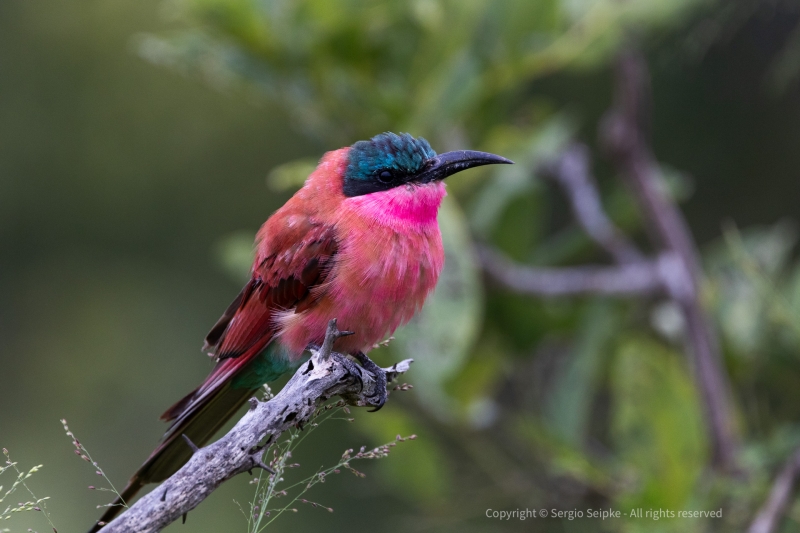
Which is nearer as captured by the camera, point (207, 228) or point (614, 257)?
point (614, 257)

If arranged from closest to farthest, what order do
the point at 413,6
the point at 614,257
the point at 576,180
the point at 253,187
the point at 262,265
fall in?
the point at 262,265 < the point at 413,6 < the point at 614,257 < the point at 576,180 < the point at 253,187

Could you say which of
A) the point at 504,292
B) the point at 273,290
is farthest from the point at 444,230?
the point at 504,292

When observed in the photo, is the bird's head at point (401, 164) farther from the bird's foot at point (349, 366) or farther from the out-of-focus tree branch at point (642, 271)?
the out-of-focus tree branch at point (642, 271)

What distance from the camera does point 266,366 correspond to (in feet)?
8.63

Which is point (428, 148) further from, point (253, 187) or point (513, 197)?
point (253, 187)

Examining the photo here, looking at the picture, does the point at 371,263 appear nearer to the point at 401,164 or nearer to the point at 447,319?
the point at 401,164

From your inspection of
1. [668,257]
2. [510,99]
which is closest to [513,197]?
[510,99]

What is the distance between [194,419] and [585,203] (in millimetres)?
1855

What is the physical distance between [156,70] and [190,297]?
1.39 m

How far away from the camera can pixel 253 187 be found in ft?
18.3

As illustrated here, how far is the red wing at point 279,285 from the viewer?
2541 millimetres

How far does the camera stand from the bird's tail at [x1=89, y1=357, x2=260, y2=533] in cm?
222

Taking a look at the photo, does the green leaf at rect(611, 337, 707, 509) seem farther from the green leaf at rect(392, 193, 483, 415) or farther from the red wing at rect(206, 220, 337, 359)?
the red wing at rect(206, 220, 337, 359)

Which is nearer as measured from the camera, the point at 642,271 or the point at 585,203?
the point at 642,271
